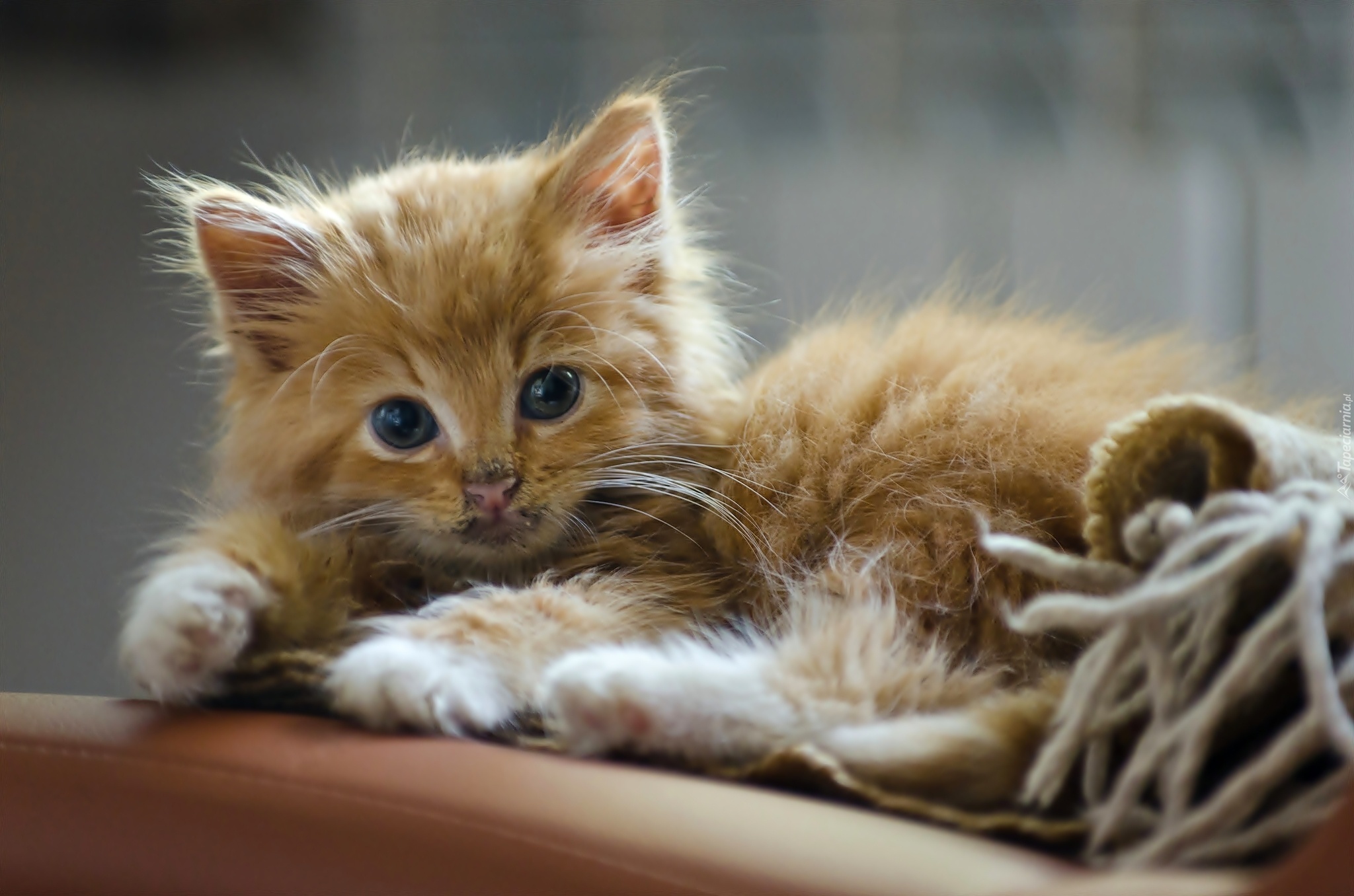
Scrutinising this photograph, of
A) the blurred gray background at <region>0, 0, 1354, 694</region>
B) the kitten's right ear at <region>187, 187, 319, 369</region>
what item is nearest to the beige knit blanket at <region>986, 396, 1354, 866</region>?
the kitten's right ear at <region>187, 187, 319, 369</region>

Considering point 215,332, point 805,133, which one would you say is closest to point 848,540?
point 215,332

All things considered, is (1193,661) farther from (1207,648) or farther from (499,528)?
(499,528)

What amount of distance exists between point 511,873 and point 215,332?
95cm

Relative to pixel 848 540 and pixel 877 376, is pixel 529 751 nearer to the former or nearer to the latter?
pixel 848 540

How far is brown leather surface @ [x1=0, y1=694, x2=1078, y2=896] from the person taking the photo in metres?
0.80

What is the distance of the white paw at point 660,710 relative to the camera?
3.23 ft

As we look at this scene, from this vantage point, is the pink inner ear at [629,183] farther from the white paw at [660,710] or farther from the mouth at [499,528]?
the white paw at [660,710]

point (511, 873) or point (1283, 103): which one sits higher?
point (1283, 103)

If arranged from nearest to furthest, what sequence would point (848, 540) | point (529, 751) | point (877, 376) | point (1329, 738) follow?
point (1329, 738) < point (529, 751) < point (848, 540) < point (877, 376)

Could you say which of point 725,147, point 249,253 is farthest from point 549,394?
point 725,147

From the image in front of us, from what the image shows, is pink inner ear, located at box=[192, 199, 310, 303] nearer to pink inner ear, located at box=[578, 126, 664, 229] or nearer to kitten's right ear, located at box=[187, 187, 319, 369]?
kitten's right ear, located at box=[187, 187, 319, 369]

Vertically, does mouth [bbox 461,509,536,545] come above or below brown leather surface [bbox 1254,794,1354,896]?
above

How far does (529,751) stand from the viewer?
984 millimetres

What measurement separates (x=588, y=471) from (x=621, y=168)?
17.2 inches
